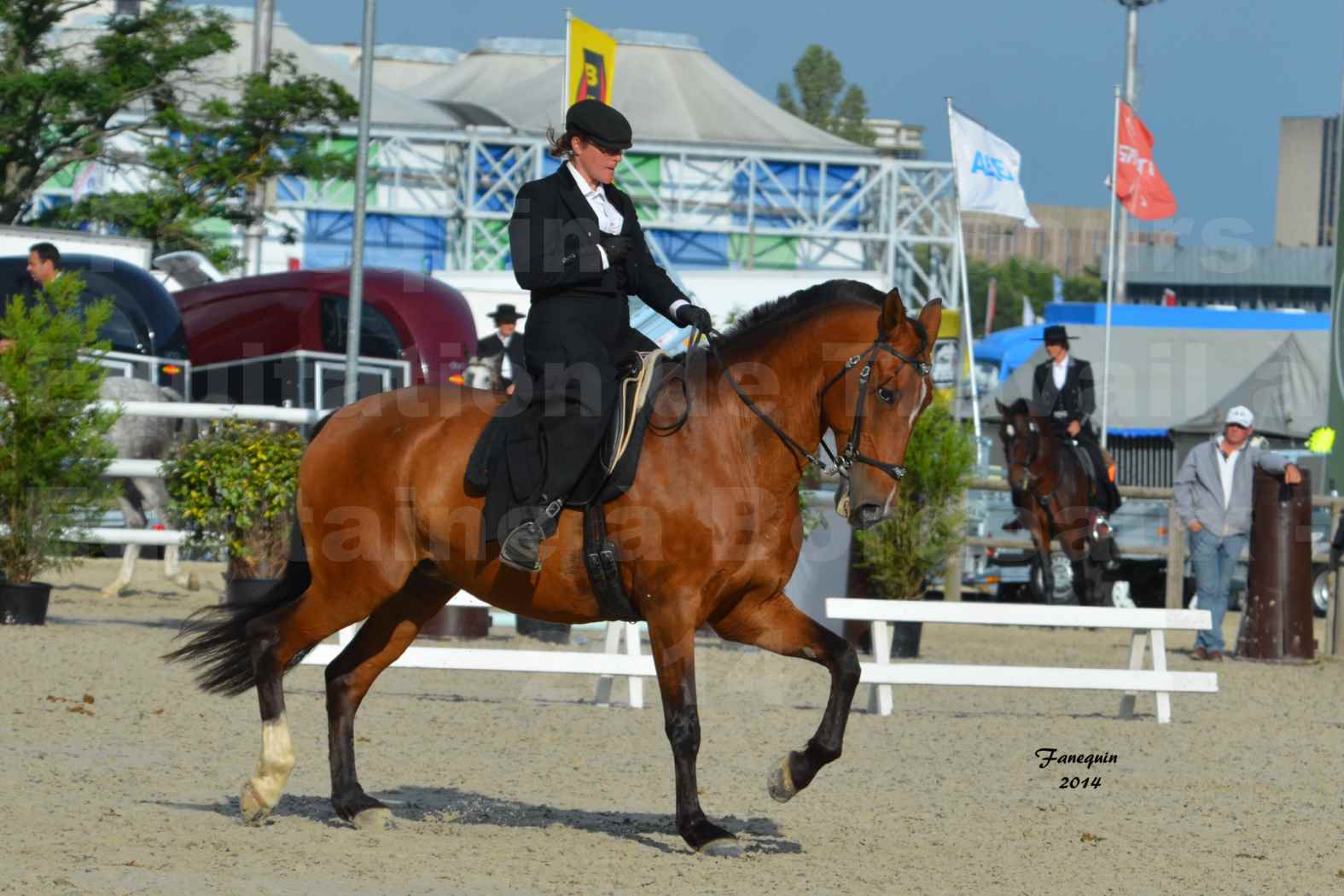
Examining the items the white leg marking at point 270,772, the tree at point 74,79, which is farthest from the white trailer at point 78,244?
the white leg marking at point 270,772

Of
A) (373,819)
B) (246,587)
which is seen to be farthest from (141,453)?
(373,819)

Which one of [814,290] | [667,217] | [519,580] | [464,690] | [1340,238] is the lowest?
[464,690]

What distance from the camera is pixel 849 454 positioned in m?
6.61

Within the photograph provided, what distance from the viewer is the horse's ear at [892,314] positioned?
6.60m

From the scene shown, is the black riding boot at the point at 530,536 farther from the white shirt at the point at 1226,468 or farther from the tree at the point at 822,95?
the tree at the point at 822,95

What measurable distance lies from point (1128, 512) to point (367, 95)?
31.4 ft

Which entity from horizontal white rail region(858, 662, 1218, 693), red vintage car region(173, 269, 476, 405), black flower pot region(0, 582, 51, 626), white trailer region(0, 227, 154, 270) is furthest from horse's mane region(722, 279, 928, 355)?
red vintage car region(173, 269, 476, 405)

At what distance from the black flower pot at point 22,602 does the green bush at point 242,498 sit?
1089mm

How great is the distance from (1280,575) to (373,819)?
32.8 feet

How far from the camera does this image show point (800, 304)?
6.99 metres

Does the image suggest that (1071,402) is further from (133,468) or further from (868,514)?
(868,514)

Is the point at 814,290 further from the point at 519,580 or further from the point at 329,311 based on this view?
the point at 329,311

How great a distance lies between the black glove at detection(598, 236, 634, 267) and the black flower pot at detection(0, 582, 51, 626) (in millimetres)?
7276

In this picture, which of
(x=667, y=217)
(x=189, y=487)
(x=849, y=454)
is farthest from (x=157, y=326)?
(x=667, y=217)
